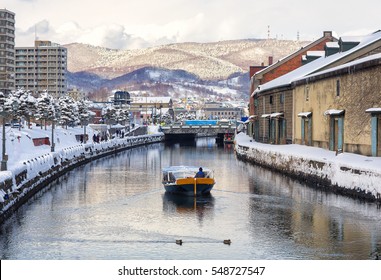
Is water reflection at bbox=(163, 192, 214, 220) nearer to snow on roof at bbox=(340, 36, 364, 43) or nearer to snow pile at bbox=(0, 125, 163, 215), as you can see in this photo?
snow pile at bbox=(0, 125, 163, 215)

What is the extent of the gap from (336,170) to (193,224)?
1566 cm

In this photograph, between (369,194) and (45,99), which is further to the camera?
(45,99)

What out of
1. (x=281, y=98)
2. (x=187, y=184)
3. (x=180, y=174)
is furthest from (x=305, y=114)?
(x=187, y=184)

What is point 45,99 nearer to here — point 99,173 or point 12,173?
point 99,173

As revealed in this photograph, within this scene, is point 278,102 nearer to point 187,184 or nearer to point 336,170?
point 336,170

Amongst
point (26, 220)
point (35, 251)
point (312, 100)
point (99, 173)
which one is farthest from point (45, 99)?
point (35, 251)

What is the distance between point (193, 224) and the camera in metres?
35.4

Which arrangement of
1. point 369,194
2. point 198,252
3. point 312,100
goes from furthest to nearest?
point 312,100
point 369,194
point 198,252

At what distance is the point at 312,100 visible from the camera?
6956 centimetres

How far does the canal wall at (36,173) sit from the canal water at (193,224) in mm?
913

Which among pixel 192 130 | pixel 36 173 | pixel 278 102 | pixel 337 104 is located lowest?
Answer: pixel 36 173

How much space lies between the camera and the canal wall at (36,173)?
38.7 metres
